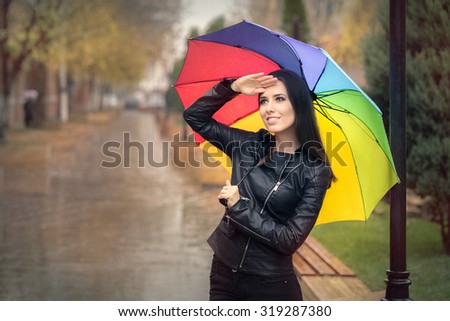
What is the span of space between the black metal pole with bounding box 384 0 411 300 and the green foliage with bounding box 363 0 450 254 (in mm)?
2447

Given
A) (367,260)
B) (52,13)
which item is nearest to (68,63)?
(52,13)

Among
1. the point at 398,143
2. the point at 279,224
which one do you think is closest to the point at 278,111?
the point at 279,224

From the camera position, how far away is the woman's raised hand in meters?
3.95

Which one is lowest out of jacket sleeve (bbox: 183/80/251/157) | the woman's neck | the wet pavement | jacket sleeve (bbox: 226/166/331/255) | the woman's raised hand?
the wet pavement

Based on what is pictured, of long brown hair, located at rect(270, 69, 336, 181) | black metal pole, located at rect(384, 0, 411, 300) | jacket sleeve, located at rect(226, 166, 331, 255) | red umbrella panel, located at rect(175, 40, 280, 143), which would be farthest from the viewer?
black metal pole, located at rect(384, 0, 411, 300)

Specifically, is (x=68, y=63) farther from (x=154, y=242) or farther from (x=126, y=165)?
(x=154, y=242)

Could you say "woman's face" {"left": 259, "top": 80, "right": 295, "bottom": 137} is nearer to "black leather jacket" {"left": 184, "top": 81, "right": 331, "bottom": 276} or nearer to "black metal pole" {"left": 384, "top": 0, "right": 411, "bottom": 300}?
"black leather jacket" {"left": 184, "top": 81, "right": 331, "bottom": 276}

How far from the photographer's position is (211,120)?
4.38 metres

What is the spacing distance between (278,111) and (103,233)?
7876mm

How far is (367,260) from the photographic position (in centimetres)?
947

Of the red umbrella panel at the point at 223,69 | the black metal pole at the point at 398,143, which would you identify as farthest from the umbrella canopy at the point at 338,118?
the black metal pole at the point at 398,143

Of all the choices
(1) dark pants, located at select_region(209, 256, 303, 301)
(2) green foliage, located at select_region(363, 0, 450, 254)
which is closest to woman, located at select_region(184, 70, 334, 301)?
(1) dark pants, located at select_region(209, 256, 303, 301)

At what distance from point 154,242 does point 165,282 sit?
2.43 meters
